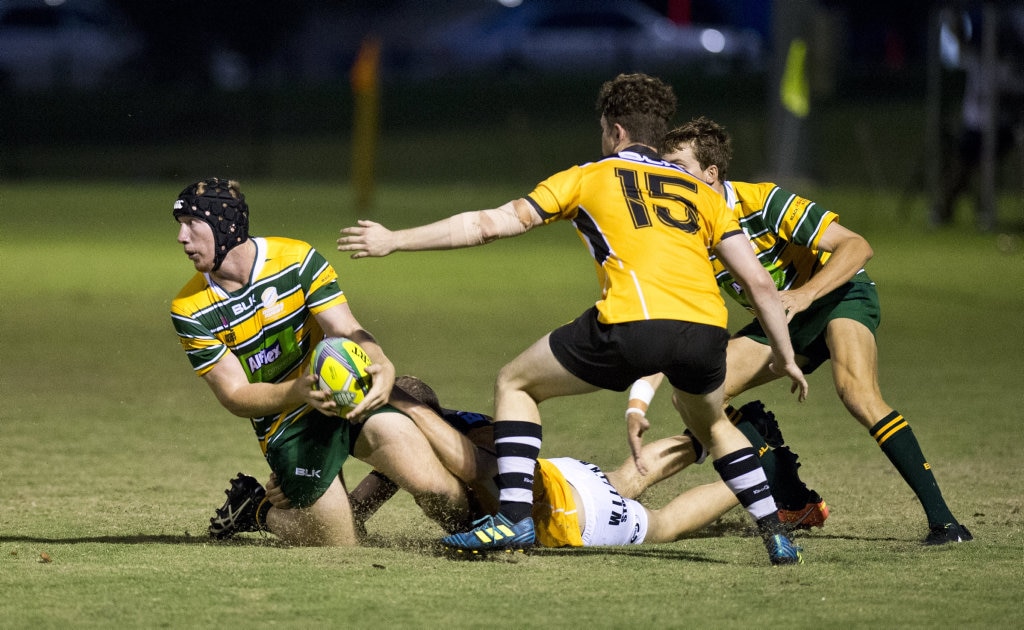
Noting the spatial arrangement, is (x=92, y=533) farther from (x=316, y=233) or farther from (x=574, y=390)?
(x=316, y=233)

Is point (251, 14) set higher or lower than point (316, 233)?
higher

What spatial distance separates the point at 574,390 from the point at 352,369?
0.81 metres

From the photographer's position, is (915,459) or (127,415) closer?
(915,459)

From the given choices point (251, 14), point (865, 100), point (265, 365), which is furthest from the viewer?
point (251, 14)

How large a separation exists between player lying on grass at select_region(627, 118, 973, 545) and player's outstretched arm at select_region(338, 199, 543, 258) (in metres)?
0.70

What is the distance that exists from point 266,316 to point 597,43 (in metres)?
30.9

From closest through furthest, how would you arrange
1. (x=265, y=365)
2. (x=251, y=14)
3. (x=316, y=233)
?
(x=265, y=365)
(x=316, y=233)
(x=251, y=14)

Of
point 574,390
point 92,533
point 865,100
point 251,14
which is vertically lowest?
point 92,533

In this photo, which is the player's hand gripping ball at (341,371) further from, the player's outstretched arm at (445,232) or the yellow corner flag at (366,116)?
the yellow corner flag at (366,116)

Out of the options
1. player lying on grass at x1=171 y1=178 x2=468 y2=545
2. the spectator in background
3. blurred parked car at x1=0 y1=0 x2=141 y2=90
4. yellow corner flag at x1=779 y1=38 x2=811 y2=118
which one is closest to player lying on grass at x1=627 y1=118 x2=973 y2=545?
player lying on grass at x1=171 y1=178 x2=468 y2=545

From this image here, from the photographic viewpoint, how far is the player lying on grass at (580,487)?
574cm

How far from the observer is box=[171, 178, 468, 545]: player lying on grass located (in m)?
5.68

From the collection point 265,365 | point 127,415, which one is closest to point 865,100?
point 127,415

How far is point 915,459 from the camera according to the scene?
6.00 m
